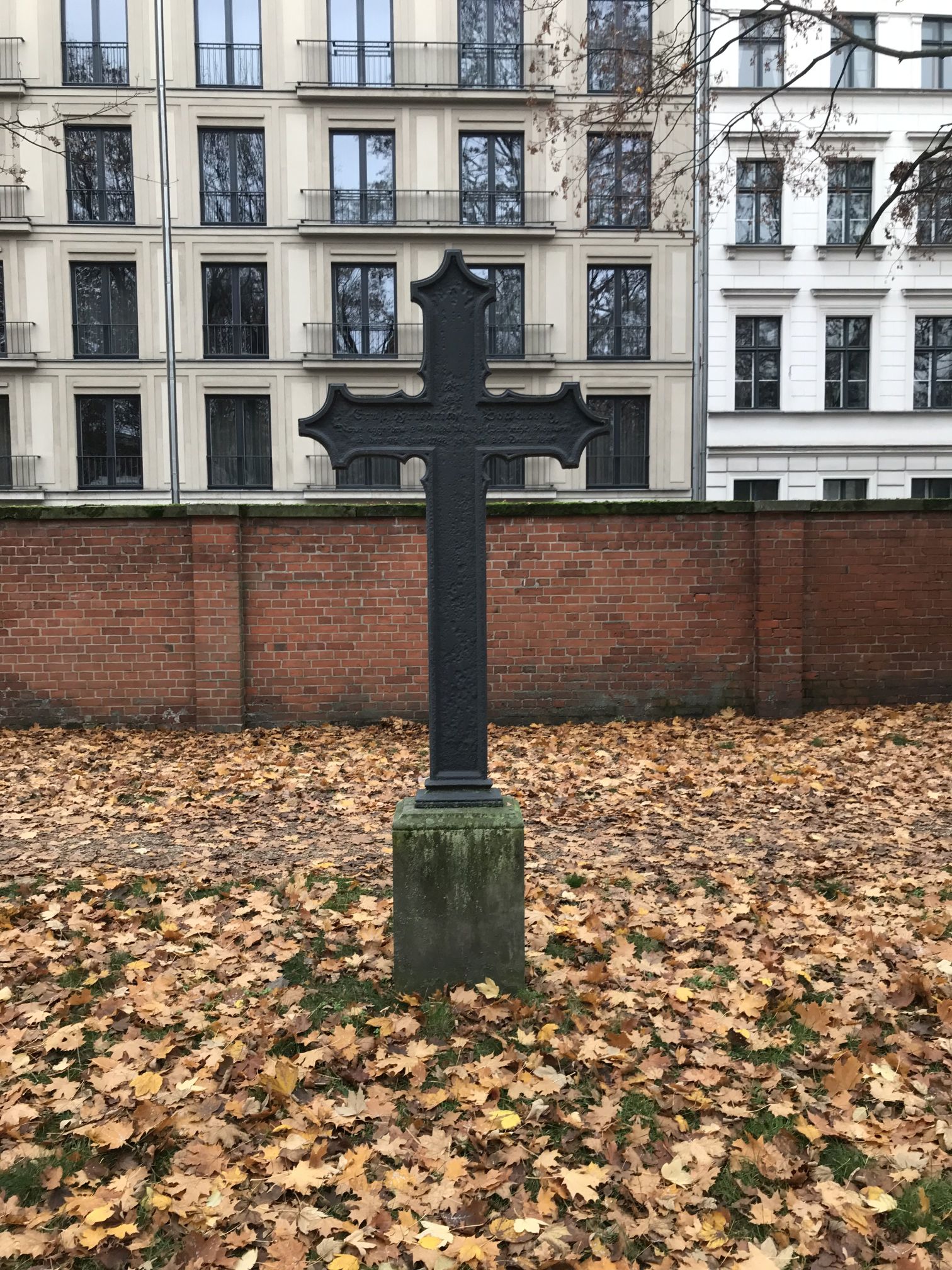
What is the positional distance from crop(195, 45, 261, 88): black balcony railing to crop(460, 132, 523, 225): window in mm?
5417

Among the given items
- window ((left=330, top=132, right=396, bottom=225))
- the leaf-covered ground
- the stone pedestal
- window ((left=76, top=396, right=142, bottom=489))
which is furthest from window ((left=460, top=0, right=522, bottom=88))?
the stone pedestal

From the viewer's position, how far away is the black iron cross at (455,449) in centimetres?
370

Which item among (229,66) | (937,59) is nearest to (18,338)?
(229,66)

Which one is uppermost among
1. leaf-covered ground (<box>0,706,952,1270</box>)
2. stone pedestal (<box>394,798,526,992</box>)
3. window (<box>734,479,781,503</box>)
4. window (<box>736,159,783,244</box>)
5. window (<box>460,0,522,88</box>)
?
window (<box>460,0,522,88</box>)

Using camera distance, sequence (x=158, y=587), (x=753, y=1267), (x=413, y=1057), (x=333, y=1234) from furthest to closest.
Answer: (x=158, y=587)
(x=413, y=1057)
(x=333, y=1234)
(x=753, y=1267)

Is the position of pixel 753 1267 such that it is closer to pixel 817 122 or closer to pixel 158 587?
pixel 158 587

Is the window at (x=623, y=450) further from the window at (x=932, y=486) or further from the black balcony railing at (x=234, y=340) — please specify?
the black balcony railing at (x=234, y=340)

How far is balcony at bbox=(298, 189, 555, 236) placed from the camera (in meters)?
22.9

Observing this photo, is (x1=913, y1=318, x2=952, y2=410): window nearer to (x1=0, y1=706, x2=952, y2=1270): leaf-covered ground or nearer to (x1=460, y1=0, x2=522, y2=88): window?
(x1=460, y1=0, x2=522, y2=88): window

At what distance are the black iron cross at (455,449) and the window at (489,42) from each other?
23.0 meters

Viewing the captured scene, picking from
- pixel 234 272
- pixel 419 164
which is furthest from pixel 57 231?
pixel 419 164

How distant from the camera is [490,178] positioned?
23.5 metres

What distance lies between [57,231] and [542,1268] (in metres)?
25.6

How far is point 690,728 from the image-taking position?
29.8 feet
